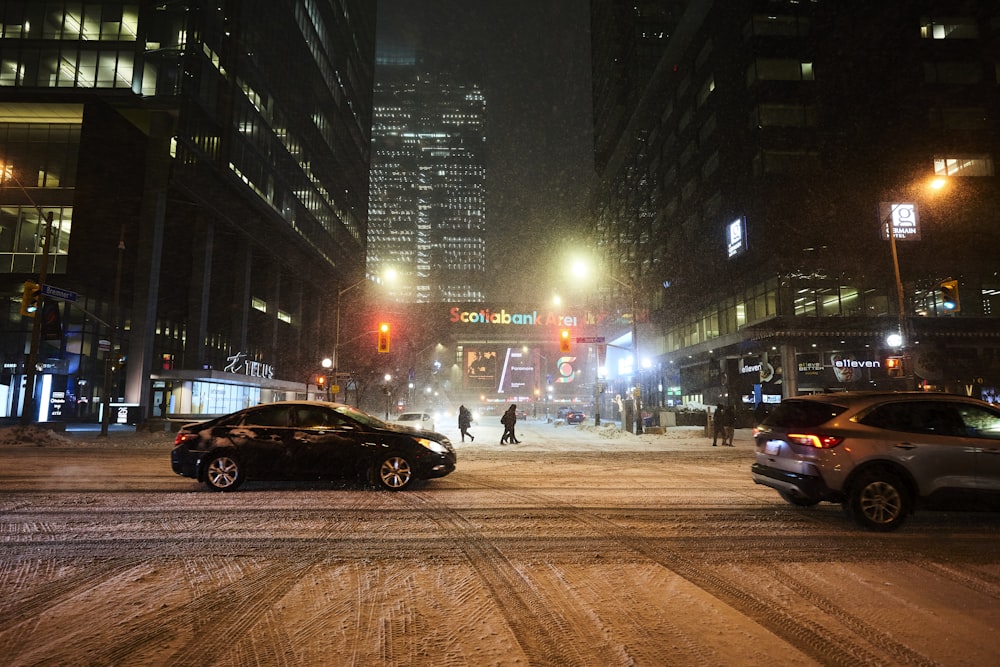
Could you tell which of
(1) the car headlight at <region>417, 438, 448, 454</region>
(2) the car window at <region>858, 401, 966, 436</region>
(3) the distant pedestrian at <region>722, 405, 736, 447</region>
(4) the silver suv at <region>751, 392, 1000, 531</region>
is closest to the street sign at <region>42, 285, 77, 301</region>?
(1) the car headlight at <region>417, 438, 448, 454</region>

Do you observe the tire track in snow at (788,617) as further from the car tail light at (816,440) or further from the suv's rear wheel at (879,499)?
the suv's rear wheel at (879,499)

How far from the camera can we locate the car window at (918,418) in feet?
21.0

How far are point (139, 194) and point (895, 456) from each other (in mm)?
40815

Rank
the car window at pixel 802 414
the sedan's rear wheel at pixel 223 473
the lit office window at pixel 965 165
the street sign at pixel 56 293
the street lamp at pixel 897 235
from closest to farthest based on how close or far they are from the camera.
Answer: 1. the car window at pixel 802 414
2. the sedan's rear wheel at pixel 223 473
3. the street lamp at pixel 897 235
4. the street sign at pixel 56 293
5. the lit office window at pixel 965 165

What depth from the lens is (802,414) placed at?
6.92 metres

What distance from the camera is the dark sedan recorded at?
8.75 meters

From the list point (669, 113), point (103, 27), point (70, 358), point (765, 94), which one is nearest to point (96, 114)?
point (103, 27)

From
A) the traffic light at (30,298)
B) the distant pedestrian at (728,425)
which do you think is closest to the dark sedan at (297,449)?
the traffic light at (30,298)

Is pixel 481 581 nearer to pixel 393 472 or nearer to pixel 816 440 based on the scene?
pixel 816 440

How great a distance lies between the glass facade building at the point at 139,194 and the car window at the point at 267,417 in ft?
62.5

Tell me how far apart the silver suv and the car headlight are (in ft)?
18.1

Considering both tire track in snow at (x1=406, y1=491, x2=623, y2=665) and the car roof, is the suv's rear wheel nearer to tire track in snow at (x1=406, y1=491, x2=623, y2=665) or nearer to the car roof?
the car roof

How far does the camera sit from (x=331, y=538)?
5.82 metres

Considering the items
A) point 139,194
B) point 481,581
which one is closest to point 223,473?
point 481,581
